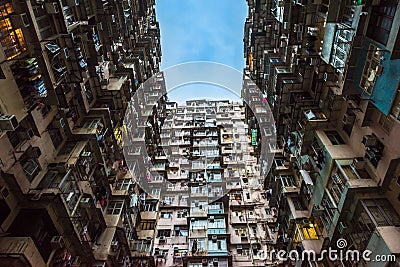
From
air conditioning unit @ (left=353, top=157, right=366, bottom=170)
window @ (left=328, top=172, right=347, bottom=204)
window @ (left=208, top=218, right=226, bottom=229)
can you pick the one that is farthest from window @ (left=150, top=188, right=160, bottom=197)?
air conditioning unit @ (left=353, top=157, right=366, bottom=170)

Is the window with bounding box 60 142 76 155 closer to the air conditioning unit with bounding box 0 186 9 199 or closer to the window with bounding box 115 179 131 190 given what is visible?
the air conditioning unit with bounding box 0 186 9 199

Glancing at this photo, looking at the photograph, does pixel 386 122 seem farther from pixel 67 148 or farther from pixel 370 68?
pixel 67 148

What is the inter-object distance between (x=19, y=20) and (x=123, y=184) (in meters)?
14.6

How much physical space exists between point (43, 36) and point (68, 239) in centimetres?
1195

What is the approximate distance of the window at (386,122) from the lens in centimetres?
1149

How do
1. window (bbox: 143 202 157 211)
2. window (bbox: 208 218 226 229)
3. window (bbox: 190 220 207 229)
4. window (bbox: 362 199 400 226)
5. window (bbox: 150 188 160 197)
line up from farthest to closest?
1. window (bbox: 150 188 160 197)
2. window (bbox: 143 202 157 211)
3. window (bbox: 190 220 207 229)
4. window (bbox: 208 218 226 229)
5. window (bbox: 362 199 400 226)

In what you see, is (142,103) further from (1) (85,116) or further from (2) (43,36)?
(2) (43,36)

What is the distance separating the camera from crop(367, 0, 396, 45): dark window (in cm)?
1083

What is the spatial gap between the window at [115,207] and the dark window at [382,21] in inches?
787

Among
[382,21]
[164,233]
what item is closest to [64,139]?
[164,233]

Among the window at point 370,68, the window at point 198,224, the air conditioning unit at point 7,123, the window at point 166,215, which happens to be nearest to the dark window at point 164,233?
the window at point 166,215

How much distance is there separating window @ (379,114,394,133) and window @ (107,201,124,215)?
60.1ft

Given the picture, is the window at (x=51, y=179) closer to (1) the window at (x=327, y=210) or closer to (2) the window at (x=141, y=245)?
(2) the window at (x=141, y=245)

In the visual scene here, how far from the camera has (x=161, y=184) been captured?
31688mm
